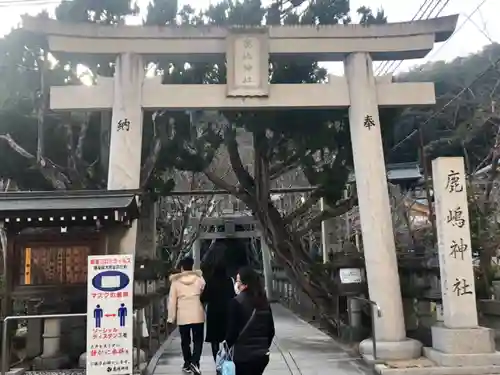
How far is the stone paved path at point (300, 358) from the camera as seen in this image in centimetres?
856

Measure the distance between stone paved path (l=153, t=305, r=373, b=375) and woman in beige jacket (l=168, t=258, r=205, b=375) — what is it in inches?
41.3

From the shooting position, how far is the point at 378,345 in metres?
9.03

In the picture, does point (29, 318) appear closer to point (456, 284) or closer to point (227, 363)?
point (227, 363)

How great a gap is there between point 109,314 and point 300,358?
424 cm

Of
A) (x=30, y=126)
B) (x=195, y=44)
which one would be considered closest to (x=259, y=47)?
(x=195, y=44)

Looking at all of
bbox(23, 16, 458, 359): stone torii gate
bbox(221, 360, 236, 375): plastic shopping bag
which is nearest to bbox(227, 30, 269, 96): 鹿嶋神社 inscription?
bbox(23, 16, 458, 359): stone torii gate

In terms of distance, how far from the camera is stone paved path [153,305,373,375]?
337 inches

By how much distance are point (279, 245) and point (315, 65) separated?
4340 millimetres

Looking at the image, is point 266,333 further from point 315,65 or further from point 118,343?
point 315,65

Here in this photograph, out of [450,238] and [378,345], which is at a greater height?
[450,238]

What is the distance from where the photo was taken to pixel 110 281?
6.77 metres

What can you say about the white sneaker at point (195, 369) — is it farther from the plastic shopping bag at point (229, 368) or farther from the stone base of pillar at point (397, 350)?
the stone base of pillar at point (397, 350)

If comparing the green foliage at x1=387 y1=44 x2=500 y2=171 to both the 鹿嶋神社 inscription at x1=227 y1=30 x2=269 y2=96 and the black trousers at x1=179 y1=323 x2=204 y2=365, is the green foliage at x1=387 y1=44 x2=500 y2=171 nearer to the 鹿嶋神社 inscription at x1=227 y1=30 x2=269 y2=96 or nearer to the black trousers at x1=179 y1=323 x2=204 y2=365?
the 鹿嶋神社 inscription at x1=227 y1=30 x2=269 y2=96

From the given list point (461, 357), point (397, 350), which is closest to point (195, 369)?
point (397, 350)
